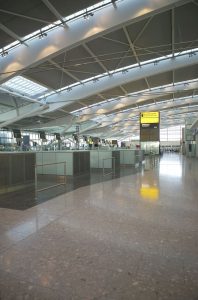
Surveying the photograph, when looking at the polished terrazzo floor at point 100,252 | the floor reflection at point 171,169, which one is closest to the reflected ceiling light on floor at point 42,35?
the floor reflection at point 171,169

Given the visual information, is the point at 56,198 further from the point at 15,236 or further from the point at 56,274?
the point at 56,274

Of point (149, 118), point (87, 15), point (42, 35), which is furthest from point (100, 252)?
point (149, 118)

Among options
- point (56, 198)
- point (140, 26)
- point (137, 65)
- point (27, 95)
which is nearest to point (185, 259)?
point (56, 198)

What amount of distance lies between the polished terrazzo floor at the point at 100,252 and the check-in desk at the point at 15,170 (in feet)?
9.48

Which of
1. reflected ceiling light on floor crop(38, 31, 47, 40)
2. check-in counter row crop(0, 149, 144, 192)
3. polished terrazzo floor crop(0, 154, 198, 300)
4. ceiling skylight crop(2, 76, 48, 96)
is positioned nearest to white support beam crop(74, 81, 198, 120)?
check-in counter row crop(0, 149, 144, 192)

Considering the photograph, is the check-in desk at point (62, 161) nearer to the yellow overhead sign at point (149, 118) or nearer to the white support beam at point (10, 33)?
the white support beam at point (10, 33)

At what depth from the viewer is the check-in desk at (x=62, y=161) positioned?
526 inches

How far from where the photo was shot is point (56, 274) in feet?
9.64

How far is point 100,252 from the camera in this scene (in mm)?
3557

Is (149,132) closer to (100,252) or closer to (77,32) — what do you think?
(77,32)

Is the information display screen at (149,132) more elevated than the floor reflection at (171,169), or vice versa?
Result: the information display screen at (149,132)

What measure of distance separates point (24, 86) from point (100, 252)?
20715 mm

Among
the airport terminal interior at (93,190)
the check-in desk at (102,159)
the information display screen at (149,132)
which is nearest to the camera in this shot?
the airport terminal interior at (93,190)

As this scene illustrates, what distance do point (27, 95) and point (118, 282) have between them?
2369 centimetres
